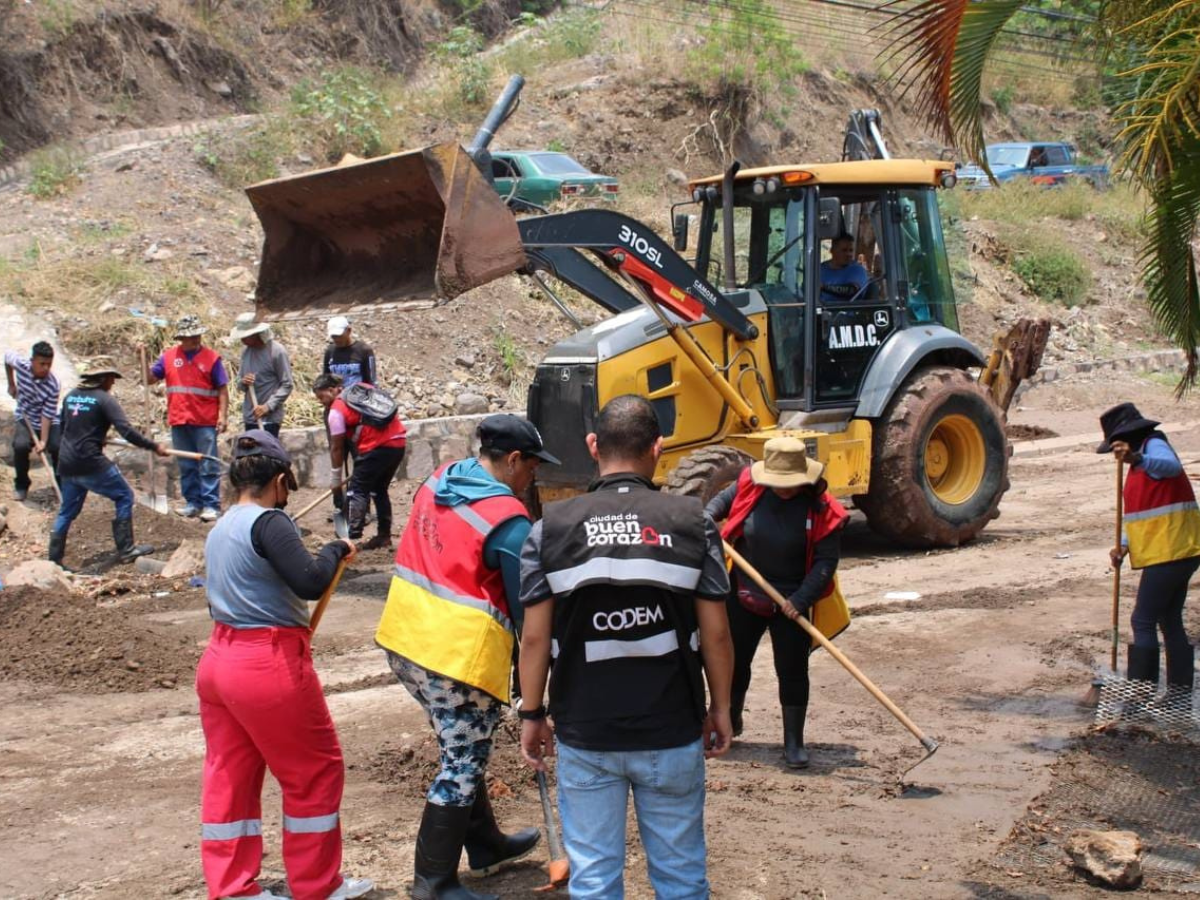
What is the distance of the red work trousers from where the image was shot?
4.27 meters

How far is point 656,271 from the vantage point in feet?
29.8

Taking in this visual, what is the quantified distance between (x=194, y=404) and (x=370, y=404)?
206 cm

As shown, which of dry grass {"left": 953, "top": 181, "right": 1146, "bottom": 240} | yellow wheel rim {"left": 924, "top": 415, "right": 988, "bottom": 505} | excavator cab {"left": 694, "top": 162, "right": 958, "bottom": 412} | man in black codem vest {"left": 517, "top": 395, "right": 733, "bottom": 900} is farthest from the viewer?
dry grass {"left": 953, "top": 181, "right": 1146, "bottom": 240}

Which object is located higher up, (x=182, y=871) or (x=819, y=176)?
(x=819, y=176)

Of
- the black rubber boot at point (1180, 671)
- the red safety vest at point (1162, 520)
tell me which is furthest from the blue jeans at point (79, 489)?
the black rubber boot at point (1180, 671)

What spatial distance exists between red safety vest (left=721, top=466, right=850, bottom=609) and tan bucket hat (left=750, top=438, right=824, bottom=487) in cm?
18

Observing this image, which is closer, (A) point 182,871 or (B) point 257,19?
(A) point 182,871

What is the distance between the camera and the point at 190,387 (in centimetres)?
1144

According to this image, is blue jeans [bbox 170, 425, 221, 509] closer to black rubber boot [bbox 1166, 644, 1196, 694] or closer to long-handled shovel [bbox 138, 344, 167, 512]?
long-handled shovel [bbox 138, 344, 167, 512]

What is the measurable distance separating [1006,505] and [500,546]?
9299mm

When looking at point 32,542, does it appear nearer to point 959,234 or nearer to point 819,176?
point 819,176

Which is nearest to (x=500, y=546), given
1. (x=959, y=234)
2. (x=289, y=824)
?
(x=289, y=824)

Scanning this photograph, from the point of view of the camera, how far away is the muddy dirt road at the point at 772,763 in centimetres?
489

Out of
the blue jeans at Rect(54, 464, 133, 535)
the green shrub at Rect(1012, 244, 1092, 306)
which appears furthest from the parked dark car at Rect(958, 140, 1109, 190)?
the blue jeans at Rect(54, 464, 133, 535)
